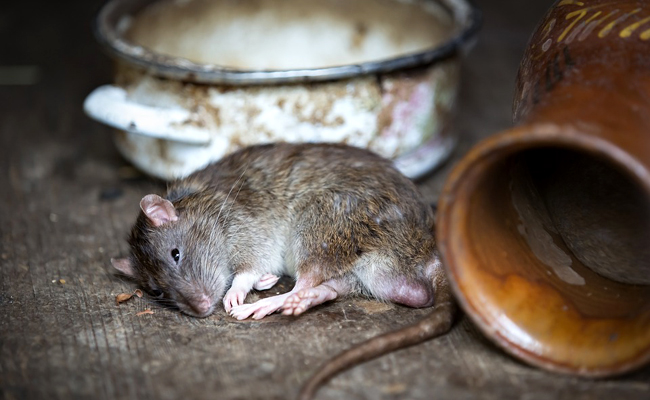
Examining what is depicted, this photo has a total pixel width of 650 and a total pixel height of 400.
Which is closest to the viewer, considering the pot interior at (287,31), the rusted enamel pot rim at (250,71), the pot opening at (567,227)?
the pot opening at (567,227)

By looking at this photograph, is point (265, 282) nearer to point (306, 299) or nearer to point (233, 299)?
point (233, 299)

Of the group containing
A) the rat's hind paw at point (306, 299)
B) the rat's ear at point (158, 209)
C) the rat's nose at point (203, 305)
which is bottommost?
the rat's nose at point (203, 305)

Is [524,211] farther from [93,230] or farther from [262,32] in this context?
[262,32]

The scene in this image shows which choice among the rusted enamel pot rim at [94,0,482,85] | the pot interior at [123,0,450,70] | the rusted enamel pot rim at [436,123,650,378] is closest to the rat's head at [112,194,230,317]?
the rusted enamel pot rim at [94,0,482,85]

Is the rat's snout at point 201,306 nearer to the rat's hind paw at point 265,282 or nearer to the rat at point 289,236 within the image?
the rat at point 289,236

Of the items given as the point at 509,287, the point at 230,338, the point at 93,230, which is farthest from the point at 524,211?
the point at 93,230

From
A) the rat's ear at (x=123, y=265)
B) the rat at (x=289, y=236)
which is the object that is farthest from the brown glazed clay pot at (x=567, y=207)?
the rat's ear at (x=123, y=265)
